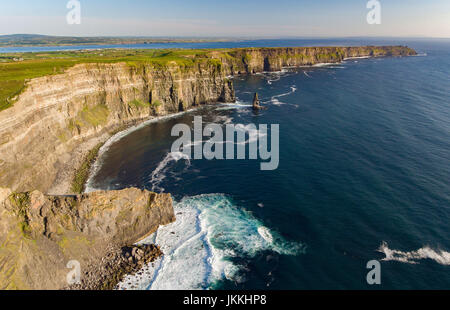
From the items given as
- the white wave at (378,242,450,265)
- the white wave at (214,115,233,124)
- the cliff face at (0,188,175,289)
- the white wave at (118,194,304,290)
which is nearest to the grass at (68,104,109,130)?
the white wave at (214,115,233,124)

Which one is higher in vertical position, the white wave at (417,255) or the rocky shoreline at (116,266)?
the white wave at (417,255)

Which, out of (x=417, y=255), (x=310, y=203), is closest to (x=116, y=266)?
(x=310, y=203)

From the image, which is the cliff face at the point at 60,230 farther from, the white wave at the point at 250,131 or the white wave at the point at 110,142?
the white wave at the point at 250,131

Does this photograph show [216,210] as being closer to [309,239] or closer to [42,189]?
[309,239]

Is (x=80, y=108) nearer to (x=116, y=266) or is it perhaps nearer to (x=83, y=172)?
(x=83, y=172)

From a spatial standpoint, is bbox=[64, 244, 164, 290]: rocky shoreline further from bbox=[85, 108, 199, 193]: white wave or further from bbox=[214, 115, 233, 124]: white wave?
bbox=[214, 115, 233, 124]: white wave

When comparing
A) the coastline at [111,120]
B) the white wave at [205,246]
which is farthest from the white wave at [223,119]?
the white wave at [205,246]
